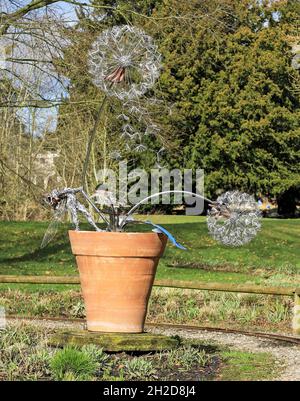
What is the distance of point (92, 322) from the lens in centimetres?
641

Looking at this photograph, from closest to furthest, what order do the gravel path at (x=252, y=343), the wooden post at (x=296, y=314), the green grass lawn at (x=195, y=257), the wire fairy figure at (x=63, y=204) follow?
the gravel path at (x=252, y=343) < the wire fairy figure at (x=63, y=204) < the wooden post at (x=296, y=314) < the green grass lawn at (x=195, y=257)

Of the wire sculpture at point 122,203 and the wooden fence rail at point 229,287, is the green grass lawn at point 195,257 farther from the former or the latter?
the wire sculpture at point 122,203

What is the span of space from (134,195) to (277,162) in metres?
9.52

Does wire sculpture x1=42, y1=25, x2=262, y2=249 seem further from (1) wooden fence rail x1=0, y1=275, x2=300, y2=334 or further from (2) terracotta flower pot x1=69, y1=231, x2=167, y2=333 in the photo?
(1) wooden fence rail x1=0, y1=275, x2=300, y2=334

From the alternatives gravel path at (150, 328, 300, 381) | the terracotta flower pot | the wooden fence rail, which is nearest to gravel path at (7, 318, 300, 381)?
gravel path at (150, 328, 300, 381)

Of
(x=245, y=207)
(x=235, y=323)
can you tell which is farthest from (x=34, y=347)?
(x=235, y=323)

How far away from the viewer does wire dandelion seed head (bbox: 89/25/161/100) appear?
663 cm

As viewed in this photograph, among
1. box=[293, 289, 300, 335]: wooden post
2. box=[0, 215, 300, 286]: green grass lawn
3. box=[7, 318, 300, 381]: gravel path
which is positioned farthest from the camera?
box=[0, 215, 300, 286]: green grass lawn

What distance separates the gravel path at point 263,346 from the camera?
20.3 feet

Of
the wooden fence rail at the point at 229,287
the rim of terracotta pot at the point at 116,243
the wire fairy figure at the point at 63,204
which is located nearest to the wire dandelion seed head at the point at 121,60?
the wire fairy figure at the point at 63,204

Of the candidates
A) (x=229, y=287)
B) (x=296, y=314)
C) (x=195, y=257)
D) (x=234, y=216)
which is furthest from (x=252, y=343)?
(x=195, y=257)

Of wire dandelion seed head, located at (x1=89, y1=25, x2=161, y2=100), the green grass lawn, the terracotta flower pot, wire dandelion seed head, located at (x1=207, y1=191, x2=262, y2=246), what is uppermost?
wire dandelion seed head, located at (x1=89, y1=25, x2=161, y2=100)

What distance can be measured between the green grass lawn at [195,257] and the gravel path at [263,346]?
13.6 feet

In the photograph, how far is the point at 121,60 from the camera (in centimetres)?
661
